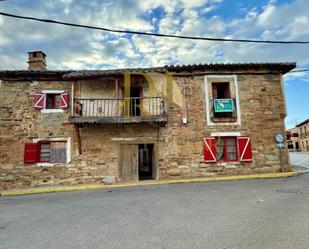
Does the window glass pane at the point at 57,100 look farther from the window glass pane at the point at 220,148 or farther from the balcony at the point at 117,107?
the window glass pane at the point at 220,148

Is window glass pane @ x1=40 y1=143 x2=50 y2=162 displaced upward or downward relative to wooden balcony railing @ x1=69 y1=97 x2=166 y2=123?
downward

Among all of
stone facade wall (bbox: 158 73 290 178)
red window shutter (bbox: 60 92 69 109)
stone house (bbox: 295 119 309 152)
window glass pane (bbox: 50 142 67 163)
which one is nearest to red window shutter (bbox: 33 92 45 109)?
red window shutter (bbox: 60 92 69 109)

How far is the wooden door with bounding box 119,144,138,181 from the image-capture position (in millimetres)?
11555

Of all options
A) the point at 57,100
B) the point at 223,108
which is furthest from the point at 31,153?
the point at 223,108

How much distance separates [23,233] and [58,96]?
8553mm

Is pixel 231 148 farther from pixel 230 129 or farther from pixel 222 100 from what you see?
pixel 222 100

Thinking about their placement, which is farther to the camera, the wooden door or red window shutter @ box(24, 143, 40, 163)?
the wooden door

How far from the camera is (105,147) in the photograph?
11.4m

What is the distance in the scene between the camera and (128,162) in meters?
11.6

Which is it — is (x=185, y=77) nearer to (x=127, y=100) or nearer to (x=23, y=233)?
(x=127, y=100)

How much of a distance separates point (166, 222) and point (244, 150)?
7834mm

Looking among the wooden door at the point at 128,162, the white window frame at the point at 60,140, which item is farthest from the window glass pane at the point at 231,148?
the white window frame at the point at 60,140

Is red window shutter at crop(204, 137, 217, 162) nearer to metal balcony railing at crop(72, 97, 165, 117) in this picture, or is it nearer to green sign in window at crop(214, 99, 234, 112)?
green sign in window at crop(214, 99, 234, 112)

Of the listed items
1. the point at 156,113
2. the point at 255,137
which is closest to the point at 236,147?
the point at 255,137
